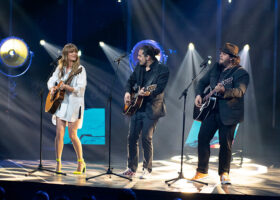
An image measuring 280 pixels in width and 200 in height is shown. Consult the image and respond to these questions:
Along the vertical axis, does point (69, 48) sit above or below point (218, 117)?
above

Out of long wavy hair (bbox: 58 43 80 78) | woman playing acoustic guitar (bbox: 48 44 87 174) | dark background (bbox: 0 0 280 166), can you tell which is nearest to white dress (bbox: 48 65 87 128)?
woman playing acoustic guitar (bbox: 48 44 87 174)

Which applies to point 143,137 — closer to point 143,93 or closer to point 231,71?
point 143,93

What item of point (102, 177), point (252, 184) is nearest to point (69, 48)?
point (102, 177)

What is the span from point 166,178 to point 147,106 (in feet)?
3.47

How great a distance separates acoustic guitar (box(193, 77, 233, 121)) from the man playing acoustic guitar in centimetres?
51

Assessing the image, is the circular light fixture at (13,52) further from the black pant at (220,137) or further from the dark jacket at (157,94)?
the black pant at (220,137)

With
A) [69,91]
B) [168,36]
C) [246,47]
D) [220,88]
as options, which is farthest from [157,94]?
[246,47]

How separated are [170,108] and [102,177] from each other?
155 inches

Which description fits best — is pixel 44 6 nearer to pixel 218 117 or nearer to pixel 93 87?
pixel 93 87

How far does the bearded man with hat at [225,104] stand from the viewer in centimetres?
440

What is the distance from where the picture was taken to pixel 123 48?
324 inches

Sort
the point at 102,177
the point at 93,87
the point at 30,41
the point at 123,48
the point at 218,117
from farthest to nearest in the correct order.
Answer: the point at 30,41
the point at 123,48
the point at 93,87
the point at 102,177
the point at 218,117

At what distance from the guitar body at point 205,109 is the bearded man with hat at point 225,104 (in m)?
0.05

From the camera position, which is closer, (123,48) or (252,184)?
(252,184)
